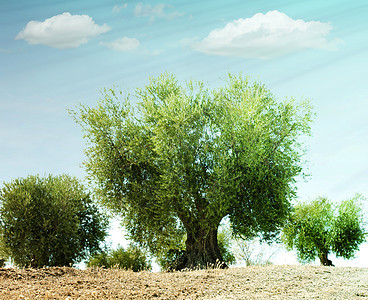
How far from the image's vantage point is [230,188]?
15.8 meters

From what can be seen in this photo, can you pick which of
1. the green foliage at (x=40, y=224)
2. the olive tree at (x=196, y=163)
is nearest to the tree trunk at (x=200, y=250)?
the olive tree at (x=196, y=163)

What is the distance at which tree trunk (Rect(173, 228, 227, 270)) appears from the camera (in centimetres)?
1673

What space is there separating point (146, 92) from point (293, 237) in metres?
13.8

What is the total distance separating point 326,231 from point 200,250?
34.5 ft

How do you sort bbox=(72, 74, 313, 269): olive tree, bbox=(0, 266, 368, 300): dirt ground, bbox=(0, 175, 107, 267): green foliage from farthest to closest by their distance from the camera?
bbox=(0, 175, 107, 267): green foliage < bbox=(72, 74, 313, 269): olive tree < bbox=(0, 266, 368, 300): dirt ground

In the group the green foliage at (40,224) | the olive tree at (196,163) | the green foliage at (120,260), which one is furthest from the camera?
the green foliage at (120,260)

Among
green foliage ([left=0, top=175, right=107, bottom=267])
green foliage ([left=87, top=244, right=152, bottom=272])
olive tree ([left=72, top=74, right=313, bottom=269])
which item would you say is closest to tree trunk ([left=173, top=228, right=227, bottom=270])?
olive tree ([left=72, top=74, right=313, bottom=269])

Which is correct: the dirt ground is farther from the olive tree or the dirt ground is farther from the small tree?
the small tree

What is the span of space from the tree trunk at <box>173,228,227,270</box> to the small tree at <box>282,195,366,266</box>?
789cm

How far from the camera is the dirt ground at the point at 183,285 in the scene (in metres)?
8.57

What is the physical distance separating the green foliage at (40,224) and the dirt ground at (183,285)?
10.1 metres

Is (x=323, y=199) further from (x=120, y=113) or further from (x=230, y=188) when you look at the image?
(x=120, y=113)

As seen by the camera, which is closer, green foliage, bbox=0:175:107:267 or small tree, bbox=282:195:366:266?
green foliage, bbox=0:175:107:267

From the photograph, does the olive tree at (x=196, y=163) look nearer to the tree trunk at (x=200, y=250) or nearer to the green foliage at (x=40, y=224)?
the tree trunk at (x=200, y=250)
